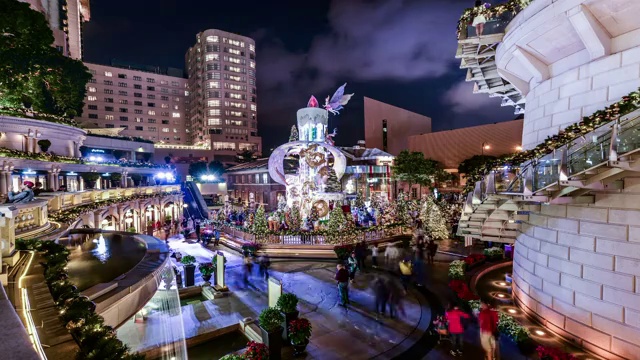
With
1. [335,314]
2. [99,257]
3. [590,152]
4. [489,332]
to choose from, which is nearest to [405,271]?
[335,314]

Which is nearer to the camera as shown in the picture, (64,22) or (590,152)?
(590,152)

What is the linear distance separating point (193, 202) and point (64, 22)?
41.1m

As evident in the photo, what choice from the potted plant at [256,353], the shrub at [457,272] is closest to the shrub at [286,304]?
the potted plant at [256,353]

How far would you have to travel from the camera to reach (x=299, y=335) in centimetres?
855

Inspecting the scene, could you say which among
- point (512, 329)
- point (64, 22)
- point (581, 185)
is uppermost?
point (64, 22)

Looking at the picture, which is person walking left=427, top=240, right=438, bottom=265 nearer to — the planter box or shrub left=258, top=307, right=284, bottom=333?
shrub left=258, top=307, right=284, bottom=333

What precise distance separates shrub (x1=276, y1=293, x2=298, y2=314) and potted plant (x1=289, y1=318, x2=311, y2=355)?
0.45m

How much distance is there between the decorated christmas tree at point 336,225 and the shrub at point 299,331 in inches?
467

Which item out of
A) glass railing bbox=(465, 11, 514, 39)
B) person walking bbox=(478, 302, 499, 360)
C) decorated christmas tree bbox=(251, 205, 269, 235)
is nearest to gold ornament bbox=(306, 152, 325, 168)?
decorated christmas tree bbox=(251, 205, 269, 235)

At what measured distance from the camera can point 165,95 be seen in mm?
90312

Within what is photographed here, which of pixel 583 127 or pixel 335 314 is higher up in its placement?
pixel 583 127

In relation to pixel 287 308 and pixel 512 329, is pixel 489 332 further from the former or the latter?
pixel 287 308

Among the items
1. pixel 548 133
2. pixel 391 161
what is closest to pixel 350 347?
pixel 548 133

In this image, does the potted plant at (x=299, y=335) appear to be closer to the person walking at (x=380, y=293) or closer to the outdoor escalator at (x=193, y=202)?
Result: the person walking at (x=380, y=293)
